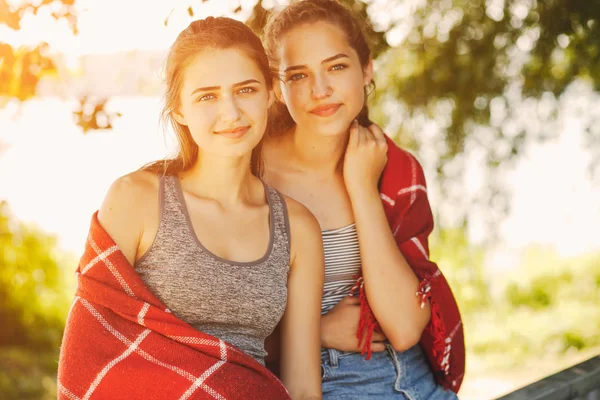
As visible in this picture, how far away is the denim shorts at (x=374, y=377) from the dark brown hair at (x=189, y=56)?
0.75 metres

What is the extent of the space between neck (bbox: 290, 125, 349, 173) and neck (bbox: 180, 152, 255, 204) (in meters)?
0.48

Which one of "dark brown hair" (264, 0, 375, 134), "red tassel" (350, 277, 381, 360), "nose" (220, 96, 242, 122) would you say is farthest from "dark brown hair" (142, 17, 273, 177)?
"red tassel" (350, 277, 381, 360)

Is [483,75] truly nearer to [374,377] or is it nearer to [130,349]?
[374,377]

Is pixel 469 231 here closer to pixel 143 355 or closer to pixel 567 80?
pixel 567 80

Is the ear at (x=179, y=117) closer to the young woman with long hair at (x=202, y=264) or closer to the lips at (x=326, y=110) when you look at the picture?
the young woman with long hair at (x=202, y=264)

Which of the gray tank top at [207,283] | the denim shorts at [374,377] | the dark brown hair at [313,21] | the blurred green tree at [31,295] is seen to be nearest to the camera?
the gray tank top at [207,283]

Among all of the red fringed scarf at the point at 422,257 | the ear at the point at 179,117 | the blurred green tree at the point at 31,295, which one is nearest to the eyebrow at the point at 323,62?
the red fringed scarf at the point at 422,257

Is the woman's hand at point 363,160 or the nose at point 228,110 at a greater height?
the nose at point 228,110

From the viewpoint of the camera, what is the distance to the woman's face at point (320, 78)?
2209 mm

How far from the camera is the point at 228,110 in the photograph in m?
1.75

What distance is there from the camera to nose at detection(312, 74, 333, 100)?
218 centimetres

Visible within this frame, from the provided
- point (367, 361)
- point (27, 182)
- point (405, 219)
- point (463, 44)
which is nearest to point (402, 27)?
point (463, 44)

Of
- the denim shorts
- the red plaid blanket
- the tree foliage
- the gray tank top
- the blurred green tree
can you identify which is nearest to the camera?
the red plaid blanket

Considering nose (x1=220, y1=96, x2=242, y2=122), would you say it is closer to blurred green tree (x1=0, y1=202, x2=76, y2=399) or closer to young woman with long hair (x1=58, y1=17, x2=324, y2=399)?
young woman with long hair (x1=58, y1=17, x2=324, y2=399)
